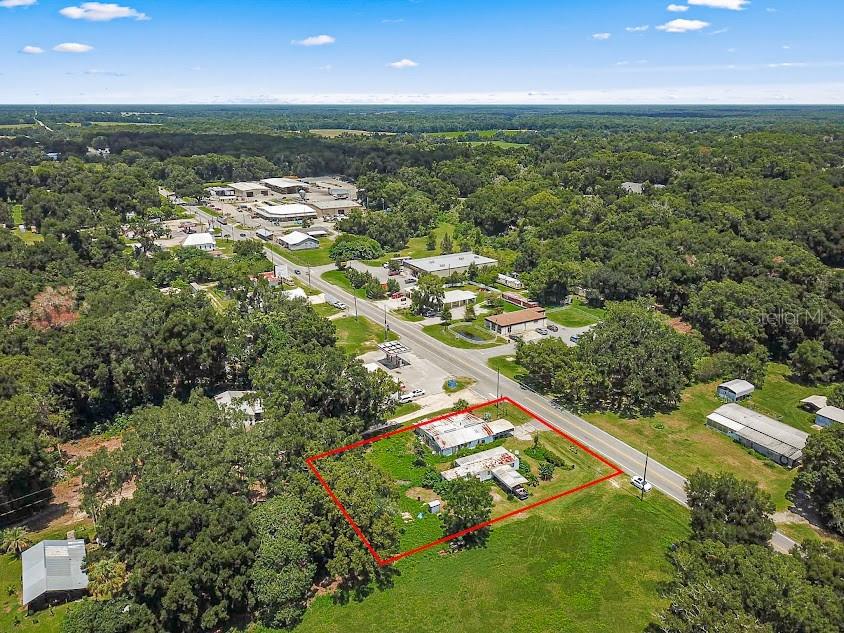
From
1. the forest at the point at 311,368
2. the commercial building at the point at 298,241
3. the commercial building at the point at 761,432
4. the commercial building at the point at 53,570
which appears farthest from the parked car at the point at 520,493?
the commercial building at the point at 298,241

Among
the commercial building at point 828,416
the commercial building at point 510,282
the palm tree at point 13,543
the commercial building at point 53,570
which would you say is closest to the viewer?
the commercial building at point 53,570

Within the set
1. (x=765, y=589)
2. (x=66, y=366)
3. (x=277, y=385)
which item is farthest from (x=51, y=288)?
(x=765, y=589)

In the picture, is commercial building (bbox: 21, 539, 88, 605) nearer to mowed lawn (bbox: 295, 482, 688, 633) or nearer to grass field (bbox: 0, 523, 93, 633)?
grass field (bbox: 0, 523, 93, 633)

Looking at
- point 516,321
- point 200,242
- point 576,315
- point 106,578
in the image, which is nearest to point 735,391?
point 516,321

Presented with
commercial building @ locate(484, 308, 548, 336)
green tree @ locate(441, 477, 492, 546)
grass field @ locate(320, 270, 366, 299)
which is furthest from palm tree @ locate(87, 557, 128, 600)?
grass field @ locate(320, 270, 366, 299)

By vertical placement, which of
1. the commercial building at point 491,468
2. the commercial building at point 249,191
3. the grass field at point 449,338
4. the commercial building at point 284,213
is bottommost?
the commercial building at point 491,468

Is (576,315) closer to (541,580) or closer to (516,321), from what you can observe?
(516,321)

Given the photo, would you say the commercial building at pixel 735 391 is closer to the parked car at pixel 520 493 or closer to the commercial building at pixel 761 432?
the commercial building at pixel 761 432
